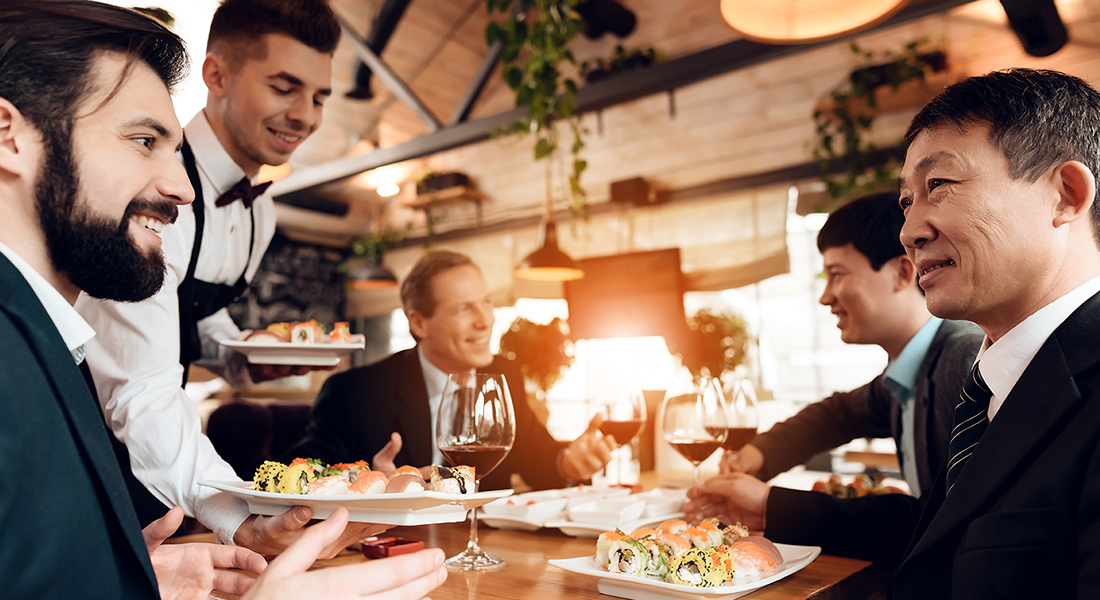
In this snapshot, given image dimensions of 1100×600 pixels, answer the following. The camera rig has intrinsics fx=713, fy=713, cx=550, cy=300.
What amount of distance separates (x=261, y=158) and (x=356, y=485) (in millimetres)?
1036

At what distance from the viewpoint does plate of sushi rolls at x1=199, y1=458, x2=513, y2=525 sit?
0.96m

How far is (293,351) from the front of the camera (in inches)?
64.9

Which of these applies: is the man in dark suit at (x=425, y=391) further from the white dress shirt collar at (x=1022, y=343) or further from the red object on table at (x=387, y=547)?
the white dress shirt collar at (x=1022, y=343)

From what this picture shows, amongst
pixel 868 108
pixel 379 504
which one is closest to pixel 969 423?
pixel 379 504

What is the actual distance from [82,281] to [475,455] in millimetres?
653

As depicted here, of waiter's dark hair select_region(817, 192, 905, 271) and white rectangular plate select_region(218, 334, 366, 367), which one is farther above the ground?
waiter's dark hair select_region(817, 192, 905, 271)

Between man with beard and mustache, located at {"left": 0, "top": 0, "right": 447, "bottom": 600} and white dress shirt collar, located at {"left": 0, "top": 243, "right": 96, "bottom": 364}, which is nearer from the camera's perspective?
man with beard and mustache, located at {"left": 0, "top": 0, "right": 447, "bottom": 600}

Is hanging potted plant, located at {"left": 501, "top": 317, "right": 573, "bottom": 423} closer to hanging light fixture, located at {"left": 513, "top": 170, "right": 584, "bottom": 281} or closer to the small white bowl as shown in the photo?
hanging light fixture, located at {"left": 513, "top": 170, "right": 584, "bottom": 281}

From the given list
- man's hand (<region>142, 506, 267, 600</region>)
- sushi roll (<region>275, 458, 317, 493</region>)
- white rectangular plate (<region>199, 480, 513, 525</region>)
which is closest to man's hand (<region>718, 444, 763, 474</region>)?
white rectangular plate (<region>199, 480, 513, 525</region>)

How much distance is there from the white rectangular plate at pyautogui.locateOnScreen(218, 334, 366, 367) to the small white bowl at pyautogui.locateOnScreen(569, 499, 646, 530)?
611 mm

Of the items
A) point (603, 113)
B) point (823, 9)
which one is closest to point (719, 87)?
point (603, 113)

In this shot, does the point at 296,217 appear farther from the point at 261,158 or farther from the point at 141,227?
the point at 141,227

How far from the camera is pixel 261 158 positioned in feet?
5.81

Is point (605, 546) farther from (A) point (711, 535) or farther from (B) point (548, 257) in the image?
(B) point (548, 257)
